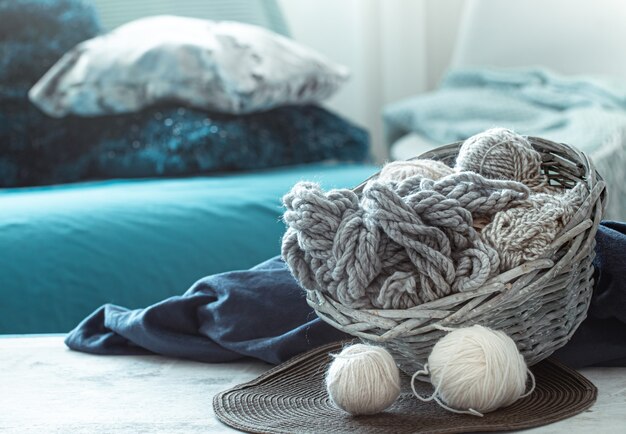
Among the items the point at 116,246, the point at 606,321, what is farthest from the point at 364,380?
the point at 116,246

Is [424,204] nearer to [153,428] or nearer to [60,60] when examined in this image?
[153,428]

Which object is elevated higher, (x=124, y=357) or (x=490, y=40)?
(x=490, y=40)

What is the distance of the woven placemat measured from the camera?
2.07ft

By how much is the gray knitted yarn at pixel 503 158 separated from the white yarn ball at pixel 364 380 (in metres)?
0.17

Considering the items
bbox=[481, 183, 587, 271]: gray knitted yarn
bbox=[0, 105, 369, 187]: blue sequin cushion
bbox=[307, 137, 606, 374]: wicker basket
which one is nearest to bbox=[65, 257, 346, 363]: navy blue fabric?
bbox=[307, 137, 606, 374]: wicker basket

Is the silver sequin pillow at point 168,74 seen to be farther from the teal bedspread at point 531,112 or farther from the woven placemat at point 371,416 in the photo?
the woven placemat at point 371,416

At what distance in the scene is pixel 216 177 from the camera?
5.17 feet

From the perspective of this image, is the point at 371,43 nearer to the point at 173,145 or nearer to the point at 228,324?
the point at 173,145

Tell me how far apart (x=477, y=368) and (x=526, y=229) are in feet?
0.34

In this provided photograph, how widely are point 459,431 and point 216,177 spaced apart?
102 centimetres

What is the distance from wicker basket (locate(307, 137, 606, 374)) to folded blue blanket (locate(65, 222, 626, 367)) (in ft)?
0.17

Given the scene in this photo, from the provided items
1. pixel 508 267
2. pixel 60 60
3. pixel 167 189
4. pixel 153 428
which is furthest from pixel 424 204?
pixel 60 60

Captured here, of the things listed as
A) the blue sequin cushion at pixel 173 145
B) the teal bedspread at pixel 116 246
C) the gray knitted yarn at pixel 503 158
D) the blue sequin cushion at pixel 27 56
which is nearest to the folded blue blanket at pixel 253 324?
the gray knitted yarn at pixel 503 158

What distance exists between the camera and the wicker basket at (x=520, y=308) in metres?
0.63
